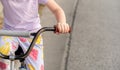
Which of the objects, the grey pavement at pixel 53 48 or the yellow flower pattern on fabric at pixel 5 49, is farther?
the grey pavement at pixel 53 48

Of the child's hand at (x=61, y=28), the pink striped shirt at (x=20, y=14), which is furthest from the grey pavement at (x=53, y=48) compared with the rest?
the child's hand at (x=61, y=28)

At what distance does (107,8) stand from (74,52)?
15.9 feet

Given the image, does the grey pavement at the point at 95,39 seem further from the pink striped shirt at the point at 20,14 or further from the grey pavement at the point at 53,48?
the pink striped shirt at the point at 20,14

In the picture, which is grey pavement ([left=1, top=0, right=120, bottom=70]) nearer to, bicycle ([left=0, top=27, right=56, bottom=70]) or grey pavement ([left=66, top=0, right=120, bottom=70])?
grey pavement ([left=66, top=0, right=120, bottom=70])

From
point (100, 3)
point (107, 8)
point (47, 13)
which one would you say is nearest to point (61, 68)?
point (47, 13)

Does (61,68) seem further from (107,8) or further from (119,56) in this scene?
(107,8)

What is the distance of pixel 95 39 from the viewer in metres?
7.84

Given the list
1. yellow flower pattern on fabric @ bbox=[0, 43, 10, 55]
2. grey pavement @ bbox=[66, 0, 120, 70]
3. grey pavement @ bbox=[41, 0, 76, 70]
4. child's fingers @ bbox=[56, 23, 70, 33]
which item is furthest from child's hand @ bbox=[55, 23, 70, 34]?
grey pavement @ bbox=[66, 0, 120, 70]

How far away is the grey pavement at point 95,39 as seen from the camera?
645cm

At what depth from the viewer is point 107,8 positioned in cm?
1148

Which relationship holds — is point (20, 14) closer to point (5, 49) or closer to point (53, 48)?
point (5, 49)

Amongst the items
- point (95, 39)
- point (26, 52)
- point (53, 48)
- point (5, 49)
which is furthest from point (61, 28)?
point (95, 39)

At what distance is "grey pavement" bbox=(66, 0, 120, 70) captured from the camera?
6.45m

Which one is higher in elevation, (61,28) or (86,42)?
(61,28)
